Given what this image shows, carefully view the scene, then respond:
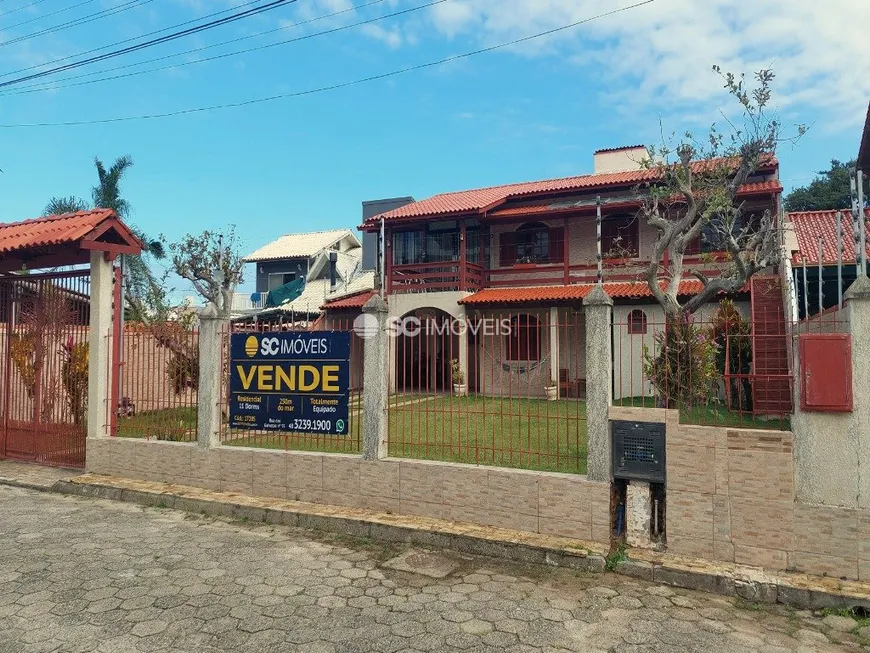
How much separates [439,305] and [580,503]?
12162 mm

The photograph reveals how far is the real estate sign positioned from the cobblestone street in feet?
5.14

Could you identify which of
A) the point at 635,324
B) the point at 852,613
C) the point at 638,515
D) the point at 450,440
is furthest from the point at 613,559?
the point at 450,440

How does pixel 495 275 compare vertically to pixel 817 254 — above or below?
above

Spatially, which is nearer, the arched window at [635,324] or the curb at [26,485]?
the arched window at [635,324]

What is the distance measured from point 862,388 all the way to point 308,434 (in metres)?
5.44

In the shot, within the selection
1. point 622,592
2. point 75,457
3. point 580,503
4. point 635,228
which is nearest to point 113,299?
point 75,457

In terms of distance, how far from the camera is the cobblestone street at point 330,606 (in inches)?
152

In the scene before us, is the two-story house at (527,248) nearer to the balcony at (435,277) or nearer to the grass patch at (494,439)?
the balcony at (435,277)

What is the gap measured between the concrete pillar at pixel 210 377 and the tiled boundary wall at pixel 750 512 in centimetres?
529

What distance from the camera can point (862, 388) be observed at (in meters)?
4.63

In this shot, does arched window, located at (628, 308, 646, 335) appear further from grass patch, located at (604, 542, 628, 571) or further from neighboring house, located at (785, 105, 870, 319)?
neighboring house, located at (785, 105, 870, 319)

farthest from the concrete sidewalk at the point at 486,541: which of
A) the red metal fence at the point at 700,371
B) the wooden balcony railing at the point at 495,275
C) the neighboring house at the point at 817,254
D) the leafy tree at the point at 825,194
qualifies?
the leafy tree at the point at 825,194

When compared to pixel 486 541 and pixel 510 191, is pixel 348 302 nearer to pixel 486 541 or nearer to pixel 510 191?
pixel 510 191

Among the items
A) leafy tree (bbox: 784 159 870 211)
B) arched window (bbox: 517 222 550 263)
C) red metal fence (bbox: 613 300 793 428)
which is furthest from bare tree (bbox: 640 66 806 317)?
leafy tree (bbox: 784 159 870 211)
